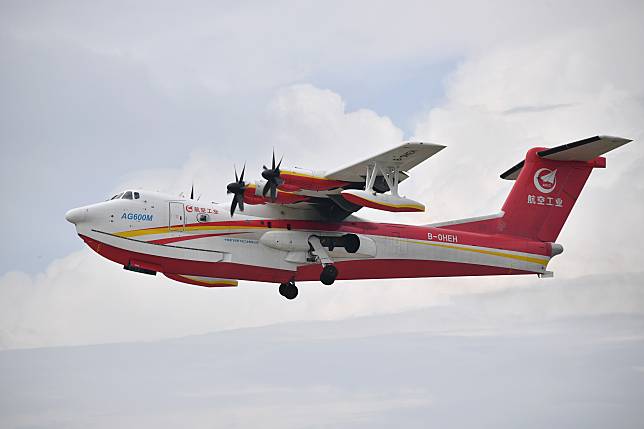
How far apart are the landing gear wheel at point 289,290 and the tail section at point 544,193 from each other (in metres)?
6.55

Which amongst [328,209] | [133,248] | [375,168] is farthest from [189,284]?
[375,168]

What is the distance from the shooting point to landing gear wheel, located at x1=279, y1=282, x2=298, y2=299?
74.3 feet

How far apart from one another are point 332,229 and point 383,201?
10.2 ft

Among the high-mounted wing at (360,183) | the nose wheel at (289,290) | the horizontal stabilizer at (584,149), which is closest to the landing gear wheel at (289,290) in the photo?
the nose wheel at (289,290)

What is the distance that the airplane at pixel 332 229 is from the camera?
20.4m

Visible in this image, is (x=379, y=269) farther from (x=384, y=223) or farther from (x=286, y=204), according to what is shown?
(x=286, y=204)

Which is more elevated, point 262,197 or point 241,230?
point 262,197

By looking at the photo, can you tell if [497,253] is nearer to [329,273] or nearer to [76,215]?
[329,273]

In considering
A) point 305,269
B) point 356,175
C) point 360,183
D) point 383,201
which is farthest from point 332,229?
point 383,201

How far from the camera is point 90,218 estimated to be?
20.4 m

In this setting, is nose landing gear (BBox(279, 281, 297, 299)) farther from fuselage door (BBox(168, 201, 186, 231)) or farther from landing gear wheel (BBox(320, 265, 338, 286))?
fuselage door (BBox(168, 201, 186, 231))

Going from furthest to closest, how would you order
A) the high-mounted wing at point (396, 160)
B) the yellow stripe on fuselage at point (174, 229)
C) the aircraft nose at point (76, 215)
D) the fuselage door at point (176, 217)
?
the fuselage door at point (176, 217) < the yellow stripe on fuselage at point (174, 229) < the aircraft nose at point (76, 215) < the high-mounted wing at point (396, 160)

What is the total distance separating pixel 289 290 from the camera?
2266 centimetres

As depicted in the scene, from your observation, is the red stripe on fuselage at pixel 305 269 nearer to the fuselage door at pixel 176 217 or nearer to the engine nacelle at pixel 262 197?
the fuselage door at pixel 176 217
